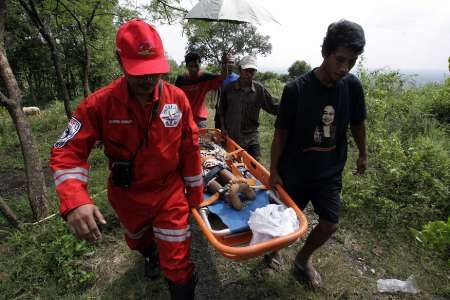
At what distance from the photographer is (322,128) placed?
220 cm

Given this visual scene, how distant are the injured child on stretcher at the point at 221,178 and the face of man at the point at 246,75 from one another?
2.97ft

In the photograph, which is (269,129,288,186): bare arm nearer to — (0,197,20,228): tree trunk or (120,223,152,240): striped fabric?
(120,223,152,240): striped fabric

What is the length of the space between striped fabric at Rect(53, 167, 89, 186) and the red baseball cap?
611 mm

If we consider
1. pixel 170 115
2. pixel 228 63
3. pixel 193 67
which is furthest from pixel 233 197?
pixel 193 67

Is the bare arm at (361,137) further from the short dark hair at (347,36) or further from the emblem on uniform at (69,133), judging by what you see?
the emblem on uniform at (69,133)

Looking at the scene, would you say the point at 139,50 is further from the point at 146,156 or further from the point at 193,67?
the point at 193,67

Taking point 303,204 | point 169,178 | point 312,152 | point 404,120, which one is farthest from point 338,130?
point 404,120

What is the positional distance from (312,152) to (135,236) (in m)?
1.50

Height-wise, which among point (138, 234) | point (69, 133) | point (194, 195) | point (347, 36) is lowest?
point (138, 234)

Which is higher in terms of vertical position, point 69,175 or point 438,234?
point 69,175

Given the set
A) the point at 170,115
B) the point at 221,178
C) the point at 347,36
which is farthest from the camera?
the point at 221,178

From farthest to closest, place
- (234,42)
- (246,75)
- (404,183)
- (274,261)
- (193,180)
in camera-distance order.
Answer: (234,42), (404,183), (246,75), (274,261), (193,180)

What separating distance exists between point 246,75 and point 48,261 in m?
2.86

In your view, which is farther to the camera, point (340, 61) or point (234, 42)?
point (234, 42)
